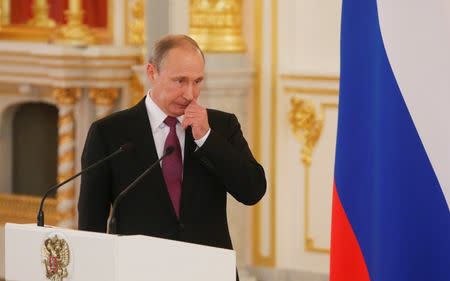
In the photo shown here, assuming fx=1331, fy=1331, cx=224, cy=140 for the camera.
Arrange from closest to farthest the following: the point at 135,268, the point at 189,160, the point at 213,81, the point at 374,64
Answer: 1. the point at 135,268
2. the point at 189,160
3. the point at 374,64
4. the point at 213,81

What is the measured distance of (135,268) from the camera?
285cm

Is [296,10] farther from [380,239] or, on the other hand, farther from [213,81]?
[380,239]

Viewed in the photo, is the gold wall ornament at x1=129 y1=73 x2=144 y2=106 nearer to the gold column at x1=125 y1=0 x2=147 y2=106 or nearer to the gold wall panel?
the gold column at x1=125 y1=0 x2=147 y2=106

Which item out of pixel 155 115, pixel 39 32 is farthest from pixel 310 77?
pixel 155 115

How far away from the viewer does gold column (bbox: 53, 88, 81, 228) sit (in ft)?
24.8

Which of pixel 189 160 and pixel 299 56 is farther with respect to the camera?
pixel 299 56

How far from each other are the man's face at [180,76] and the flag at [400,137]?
598mm

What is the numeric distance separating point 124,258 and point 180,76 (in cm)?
75

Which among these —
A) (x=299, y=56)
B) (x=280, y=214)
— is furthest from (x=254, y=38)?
(x=280, y=214)

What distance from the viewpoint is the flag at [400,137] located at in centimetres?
376

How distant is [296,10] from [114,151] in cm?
340

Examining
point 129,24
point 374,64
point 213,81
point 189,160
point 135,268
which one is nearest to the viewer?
point 135,268

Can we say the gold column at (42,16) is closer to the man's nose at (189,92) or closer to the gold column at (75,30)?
the gold column at (75,30)

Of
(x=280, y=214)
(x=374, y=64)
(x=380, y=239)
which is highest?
(x=374, y=64)
